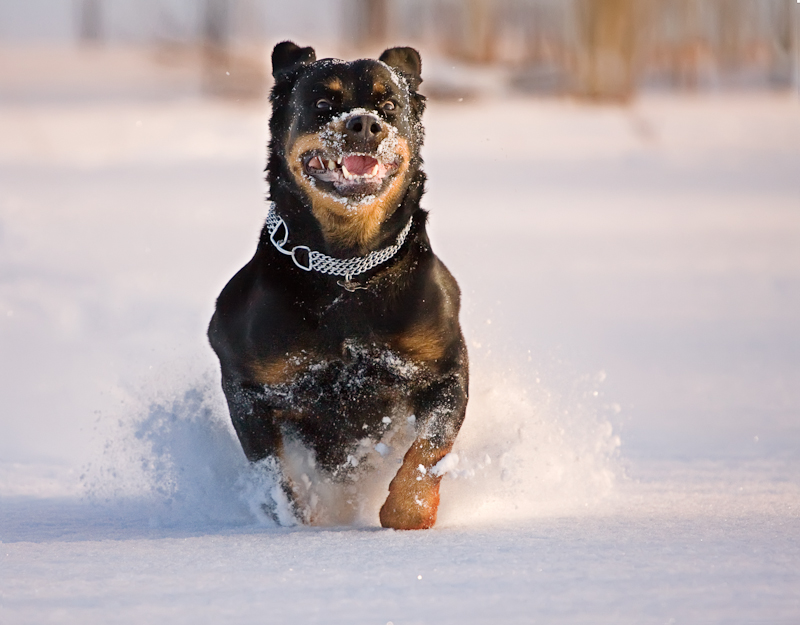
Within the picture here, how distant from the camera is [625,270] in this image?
9305 millimetres

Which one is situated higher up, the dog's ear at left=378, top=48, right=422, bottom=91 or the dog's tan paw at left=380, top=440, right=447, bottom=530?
the dog's ear at left=378, top=48, right=422, bottom=91

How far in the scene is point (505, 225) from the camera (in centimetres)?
1113

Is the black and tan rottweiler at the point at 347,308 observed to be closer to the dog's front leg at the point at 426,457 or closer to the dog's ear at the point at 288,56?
the dog's front leg at the point at 426,457

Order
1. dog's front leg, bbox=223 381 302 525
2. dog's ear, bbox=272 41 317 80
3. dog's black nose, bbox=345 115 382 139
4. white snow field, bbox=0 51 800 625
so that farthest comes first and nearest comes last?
dog's ear, bbox=272 41 317 80 < dog's front leg, bbox=223 381 302 525 < dog's black nose, bbox=345 115 382 139 < white snow field, bbox=0 51 800 625

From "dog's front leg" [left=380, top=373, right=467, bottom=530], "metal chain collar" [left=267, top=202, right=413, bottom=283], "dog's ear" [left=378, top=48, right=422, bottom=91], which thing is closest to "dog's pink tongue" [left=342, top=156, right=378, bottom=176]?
"metal chain collar" [left=267, top=202, right=413, bottom=283]

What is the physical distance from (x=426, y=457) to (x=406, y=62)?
4.73 feet

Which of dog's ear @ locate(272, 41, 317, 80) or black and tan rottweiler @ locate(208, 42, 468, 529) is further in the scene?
dog's ear @ locate(272, 41, 317, 80)

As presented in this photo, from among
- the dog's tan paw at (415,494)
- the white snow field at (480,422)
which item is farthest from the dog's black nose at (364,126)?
the white snow field at (480,422)

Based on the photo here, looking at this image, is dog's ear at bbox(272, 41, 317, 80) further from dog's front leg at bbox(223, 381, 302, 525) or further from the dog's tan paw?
the dog's tan paw

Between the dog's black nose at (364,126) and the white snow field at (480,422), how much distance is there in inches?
43.4

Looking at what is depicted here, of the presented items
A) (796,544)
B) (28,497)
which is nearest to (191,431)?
(28,497)

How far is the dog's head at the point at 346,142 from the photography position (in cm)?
337

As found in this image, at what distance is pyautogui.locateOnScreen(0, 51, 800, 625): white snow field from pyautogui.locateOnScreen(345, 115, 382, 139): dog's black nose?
3.62ft

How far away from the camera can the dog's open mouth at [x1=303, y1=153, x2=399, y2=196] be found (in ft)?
11.1
